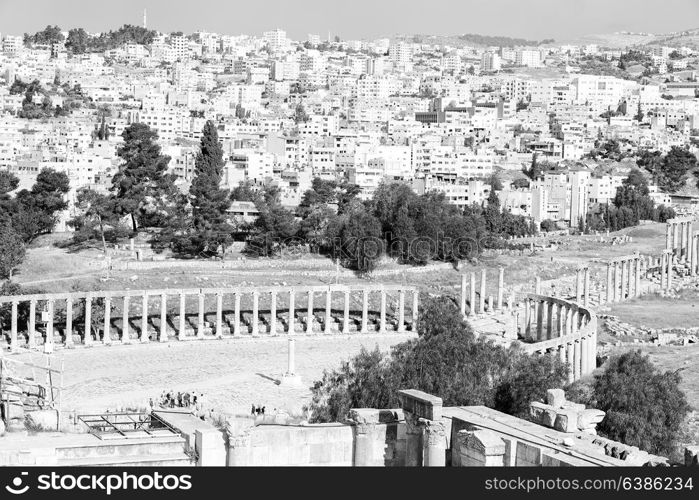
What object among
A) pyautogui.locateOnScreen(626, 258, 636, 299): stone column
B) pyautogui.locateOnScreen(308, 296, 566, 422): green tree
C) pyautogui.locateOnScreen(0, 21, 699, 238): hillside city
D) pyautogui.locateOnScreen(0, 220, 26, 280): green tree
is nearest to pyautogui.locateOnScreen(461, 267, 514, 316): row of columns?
pyautogui.locateOnScreen(626, 258, 636, 299): stone column

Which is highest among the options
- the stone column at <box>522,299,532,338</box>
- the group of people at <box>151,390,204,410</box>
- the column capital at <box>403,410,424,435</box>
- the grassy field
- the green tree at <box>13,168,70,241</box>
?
the column capital at <box>403,410,424,435</box>

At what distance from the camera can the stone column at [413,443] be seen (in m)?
16.8

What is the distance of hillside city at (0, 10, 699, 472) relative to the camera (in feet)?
56.0

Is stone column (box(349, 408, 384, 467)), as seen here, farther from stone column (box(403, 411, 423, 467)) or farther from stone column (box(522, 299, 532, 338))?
stone column (box(522, 299, 532, 338))

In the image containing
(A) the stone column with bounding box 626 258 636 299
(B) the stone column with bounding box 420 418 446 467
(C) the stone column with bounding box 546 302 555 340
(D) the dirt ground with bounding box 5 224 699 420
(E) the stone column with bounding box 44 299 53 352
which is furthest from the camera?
(A) the stone column with bounding box 626 258 636 299

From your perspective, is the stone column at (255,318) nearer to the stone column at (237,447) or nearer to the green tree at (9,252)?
the green tree at (9,252)

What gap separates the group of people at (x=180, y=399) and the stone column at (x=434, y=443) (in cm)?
1711

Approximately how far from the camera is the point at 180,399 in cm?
3503

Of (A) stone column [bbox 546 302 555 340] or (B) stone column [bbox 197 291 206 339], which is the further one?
(A) stone column [bbox 546 302 555 340]

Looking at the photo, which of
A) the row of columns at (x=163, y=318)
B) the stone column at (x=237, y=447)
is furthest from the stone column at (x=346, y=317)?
the stone column at (x=237, y=447)

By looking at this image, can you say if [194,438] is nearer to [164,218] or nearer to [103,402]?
[103,402]

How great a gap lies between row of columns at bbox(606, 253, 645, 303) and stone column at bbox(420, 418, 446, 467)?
152 feet

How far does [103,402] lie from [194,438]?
2030cm
